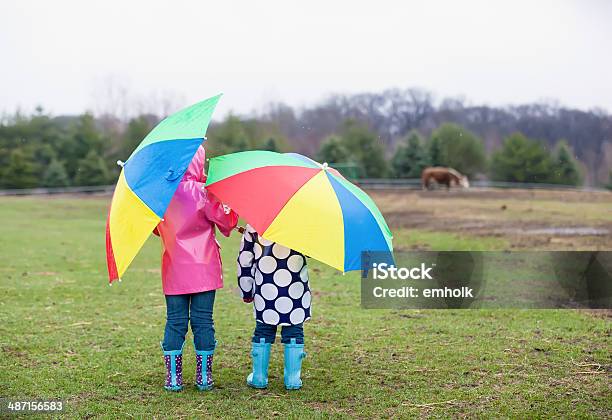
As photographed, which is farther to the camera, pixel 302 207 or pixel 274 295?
pixel 274 295

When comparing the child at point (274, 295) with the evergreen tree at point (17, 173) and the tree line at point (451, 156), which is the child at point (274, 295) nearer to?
the tree line at point (451, 156)

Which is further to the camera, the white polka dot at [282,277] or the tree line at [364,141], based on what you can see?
the tree line at [364,141]

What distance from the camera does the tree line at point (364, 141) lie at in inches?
1371

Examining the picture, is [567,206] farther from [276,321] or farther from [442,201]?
[276,321]

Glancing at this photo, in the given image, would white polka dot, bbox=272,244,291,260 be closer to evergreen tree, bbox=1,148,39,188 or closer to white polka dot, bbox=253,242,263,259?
white polka dot, bbox=253,242,263,259

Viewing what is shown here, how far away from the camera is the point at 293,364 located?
4.99m

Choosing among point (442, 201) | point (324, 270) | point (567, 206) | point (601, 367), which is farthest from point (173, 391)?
point (442, 201)

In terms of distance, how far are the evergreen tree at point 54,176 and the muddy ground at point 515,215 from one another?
15.1 meters

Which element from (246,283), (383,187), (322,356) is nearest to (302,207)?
(246,283)

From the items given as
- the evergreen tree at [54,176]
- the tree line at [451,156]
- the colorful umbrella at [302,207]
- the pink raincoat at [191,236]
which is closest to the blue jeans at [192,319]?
the pink raincoat at [191,236]

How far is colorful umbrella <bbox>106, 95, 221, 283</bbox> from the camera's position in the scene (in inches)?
173

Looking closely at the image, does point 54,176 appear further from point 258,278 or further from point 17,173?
point 258,278

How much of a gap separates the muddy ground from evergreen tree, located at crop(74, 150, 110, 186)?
13.5 metres

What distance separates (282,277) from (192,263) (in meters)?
0.56
